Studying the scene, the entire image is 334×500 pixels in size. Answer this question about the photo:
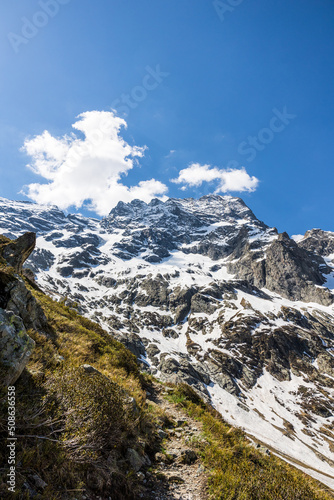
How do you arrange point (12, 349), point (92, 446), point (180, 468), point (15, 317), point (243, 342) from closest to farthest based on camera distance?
point (92, 446) < point (12, 349) < point (15, 317) < point (180, 468) < point (243, 342)

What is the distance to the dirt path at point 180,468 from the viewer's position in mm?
4910

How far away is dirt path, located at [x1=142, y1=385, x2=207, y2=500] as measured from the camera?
4.91 m

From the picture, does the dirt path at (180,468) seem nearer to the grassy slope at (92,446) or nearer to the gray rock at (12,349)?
the grassy slope at (92,446)

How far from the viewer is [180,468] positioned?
586 centimetres

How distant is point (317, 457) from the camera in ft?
199

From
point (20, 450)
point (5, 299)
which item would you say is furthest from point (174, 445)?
point (5, 299)

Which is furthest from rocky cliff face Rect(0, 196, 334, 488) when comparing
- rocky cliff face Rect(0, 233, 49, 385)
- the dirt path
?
the dirt path

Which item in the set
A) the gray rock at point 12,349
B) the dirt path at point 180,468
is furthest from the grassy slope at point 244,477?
the gray rock at point 12,349

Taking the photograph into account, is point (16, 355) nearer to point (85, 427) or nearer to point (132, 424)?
point (85, 427)

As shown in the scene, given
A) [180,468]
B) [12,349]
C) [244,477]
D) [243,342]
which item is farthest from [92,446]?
[243,342]

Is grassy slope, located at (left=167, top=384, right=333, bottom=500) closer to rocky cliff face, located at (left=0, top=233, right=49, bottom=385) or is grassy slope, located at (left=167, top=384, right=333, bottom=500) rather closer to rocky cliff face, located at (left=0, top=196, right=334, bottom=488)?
rocky cliff face, located at (left=0, top=233, right=49, bottom=385)

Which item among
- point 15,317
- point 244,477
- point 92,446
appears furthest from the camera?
point 15,317

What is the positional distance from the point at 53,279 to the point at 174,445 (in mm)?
190866

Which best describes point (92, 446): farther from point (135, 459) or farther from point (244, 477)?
point (244, 477)
